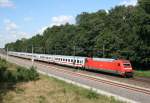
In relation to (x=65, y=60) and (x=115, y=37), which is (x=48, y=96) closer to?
(x=65, y=60)

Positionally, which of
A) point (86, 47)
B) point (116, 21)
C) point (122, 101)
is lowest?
point (122, 101)

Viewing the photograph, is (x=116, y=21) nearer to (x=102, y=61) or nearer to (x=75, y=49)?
(x=75, y=49)

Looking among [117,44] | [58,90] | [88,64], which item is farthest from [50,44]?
[58,90]

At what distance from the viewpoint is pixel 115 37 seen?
84.9 meters

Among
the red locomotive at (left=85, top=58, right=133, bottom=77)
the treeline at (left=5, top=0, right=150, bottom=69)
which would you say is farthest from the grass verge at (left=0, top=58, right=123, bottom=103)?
the treeline at (left=5, top=0, right=150, bottom=69)

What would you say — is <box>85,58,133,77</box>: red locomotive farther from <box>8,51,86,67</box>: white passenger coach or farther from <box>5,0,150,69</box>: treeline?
<box>5,0,150,69</box>: treeline

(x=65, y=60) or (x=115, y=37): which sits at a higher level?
(x=115, y=37)

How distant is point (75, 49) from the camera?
4277 inches

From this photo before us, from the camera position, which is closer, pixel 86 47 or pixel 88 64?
pixel 88 64

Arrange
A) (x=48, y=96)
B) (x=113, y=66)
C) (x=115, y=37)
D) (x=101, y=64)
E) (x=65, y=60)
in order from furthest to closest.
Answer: (x=115, y=37) → (x=65, y=60) → (x=101, y=64) → (x=113, y=66) → (x=48, y=96)

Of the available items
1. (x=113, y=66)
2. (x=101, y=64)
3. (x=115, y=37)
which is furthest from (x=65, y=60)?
(x=113, y=66)

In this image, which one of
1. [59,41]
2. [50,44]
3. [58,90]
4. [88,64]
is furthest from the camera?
[50,44]

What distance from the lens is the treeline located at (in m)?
70.0

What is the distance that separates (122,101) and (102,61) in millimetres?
32308
